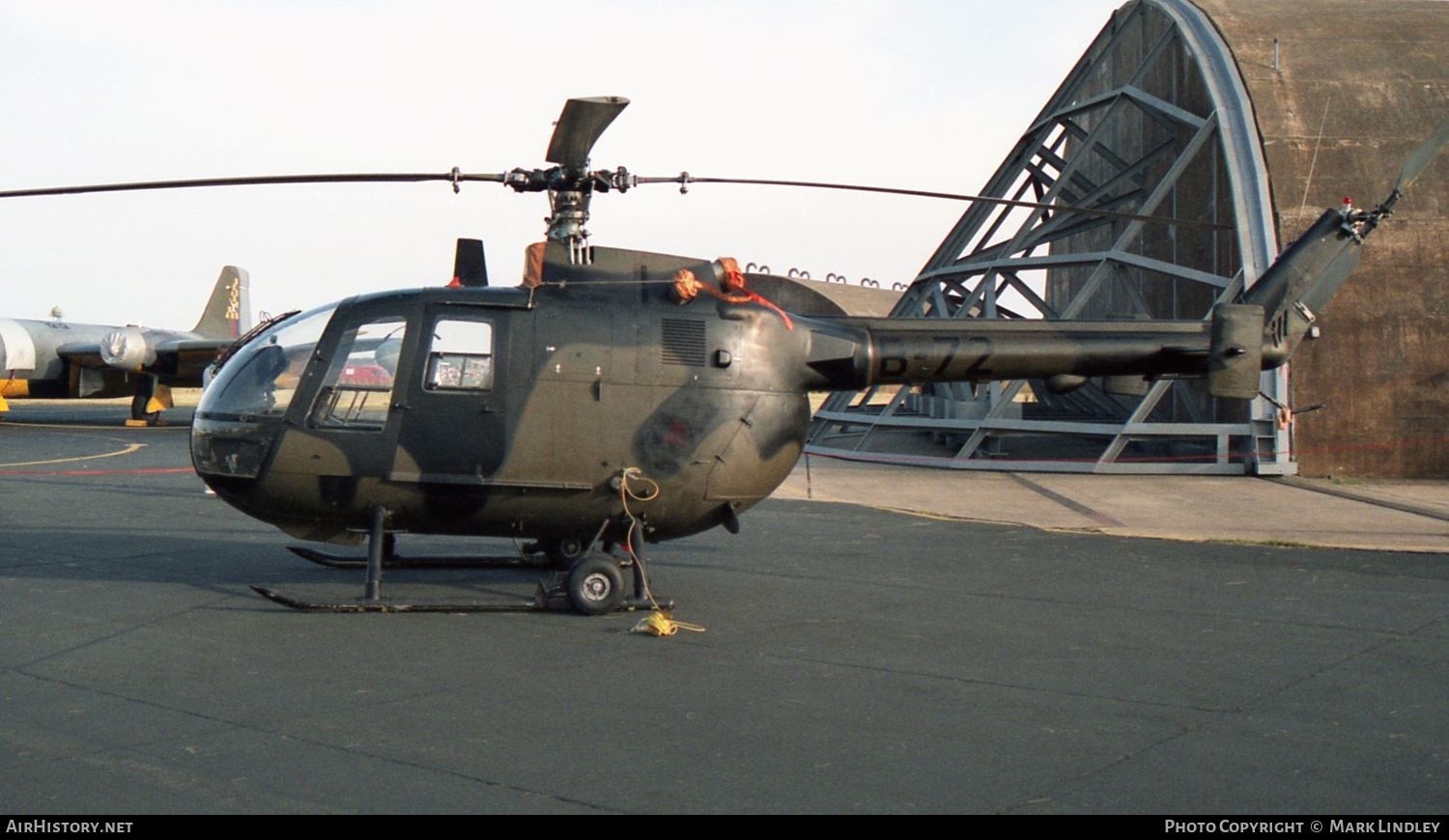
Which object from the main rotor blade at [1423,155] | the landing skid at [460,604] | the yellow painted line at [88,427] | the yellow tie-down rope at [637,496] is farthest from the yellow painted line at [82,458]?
the main rotor blade at [1423,155]

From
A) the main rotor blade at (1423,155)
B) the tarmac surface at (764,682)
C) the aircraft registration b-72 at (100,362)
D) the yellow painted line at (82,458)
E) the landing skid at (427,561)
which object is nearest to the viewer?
the tarmac surface at (764,682)

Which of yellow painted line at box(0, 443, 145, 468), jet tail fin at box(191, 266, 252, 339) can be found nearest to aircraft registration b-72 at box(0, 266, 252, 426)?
jet tail fin at box(191, 266, 252, 339)

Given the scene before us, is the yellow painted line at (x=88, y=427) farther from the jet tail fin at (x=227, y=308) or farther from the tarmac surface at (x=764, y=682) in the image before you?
the tarmac surface at (x=764, y=682)

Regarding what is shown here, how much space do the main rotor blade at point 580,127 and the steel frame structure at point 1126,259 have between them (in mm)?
12243

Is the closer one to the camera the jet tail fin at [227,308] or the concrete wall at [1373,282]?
the concrete wall at [1373,282]

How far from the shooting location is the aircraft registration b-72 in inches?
1414

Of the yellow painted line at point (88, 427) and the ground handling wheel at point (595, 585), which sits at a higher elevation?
the yellow painted line at point (88, 427)

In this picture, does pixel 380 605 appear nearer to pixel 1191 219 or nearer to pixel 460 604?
pixel 460 604

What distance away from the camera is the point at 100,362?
37.7m

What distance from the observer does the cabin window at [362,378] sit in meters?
9.32

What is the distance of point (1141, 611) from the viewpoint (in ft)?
30.7

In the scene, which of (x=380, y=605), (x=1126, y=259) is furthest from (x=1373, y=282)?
(x=380, y=605)

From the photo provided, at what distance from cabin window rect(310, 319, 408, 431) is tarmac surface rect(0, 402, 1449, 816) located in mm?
1389

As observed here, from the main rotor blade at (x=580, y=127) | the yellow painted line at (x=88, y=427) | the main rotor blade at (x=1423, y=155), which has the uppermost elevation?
the main rotor blade at (x=1423, y=155)
